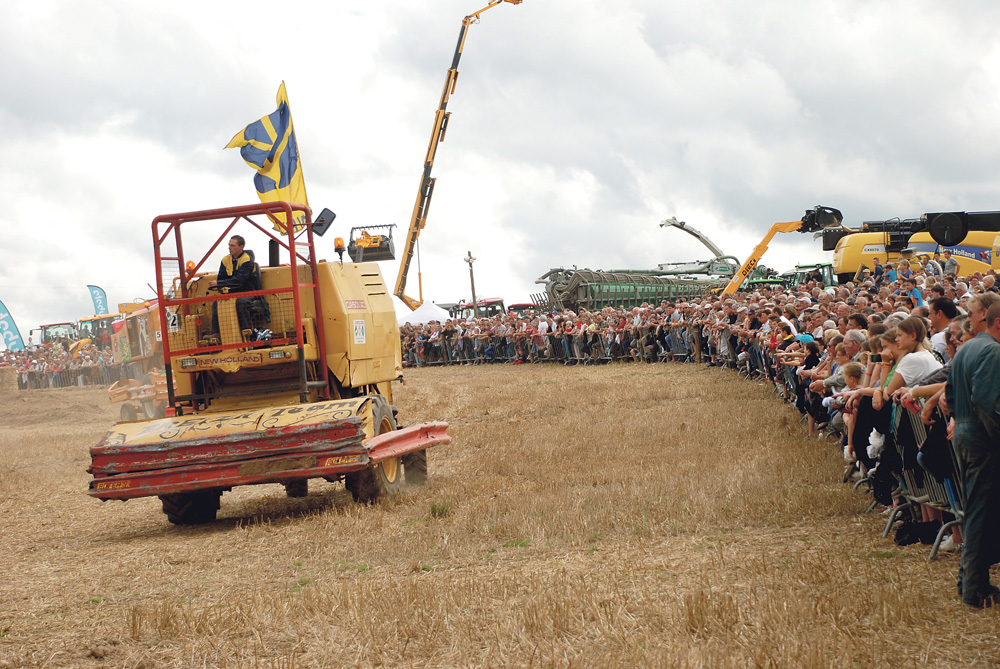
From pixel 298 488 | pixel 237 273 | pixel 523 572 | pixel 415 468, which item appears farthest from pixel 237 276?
pixel 523 572

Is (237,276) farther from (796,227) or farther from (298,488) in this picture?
(796,227)

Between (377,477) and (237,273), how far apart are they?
2610mm

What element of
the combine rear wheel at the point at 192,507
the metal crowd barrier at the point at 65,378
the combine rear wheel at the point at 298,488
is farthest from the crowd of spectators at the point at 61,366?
the combine rear wheel at the point at 192,507

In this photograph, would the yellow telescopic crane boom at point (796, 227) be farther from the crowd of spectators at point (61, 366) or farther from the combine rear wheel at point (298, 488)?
the crowd of spectators at point (61, 366)

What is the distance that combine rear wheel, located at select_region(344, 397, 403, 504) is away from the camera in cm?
1055

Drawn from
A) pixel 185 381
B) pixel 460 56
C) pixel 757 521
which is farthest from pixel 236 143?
pixel 460 56

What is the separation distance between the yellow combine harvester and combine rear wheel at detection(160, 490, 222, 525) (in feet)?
0.05

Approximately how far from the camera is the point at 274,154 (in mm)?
15930

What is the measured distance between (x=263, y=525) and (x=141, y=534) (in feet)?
5.02

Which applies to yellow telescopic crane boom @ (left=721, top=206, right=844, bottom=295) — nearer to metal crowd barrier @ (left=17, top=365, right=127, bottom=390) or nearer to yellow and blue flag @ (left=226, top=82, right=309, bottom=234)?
yellow and blue flag @ (left=226, top=82, right=309, bottom=234)

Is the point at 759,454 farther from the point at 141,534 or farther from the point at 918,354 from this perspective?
the point at 141,534

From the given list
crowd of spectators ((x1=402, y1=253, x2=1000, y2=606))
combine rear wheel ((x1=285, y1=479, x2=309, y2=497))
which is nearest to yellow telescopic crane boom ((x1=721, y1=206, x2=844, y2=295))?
crowd of spectators ((x1=402, y1=253, x2=1000, y2=606))

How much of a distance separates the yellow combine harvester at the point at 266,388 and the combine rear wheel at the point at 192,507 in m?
0.01

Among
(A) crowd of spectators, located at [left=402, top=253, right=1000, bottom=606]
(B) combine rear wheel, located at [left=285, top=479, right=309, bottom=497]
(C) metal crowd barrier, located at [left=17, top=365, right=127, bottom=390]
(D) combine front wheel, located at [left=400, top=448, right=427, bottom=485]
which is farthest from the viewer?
(C) metal crowd barrier, located at [left=17, top=365, right=127, bottom=390]
